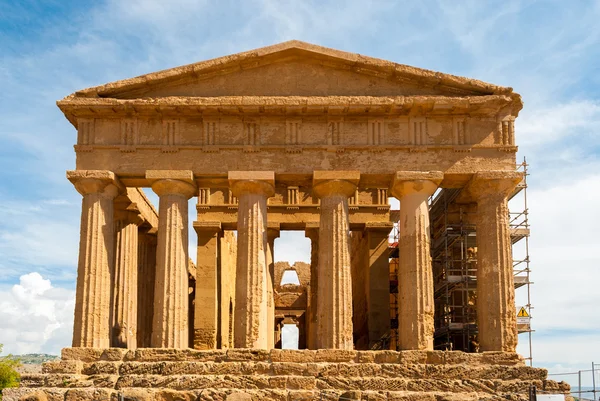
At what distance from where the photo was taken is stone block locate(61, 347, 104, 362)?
67.8 ft

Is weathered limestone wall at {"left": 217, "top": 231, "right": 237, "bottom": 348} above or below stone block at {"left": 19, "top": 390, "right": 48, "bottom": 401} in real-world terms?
above

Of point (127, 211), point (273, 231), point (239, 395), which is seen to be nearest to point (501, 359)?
point (239, 395)

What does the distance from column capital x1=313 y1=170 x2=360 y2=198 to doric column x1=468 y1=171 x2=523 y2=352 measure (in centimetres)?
353

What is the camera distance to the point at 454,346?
2670 cm

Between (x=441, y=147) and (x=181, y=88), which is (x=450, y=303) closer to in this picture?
(x=441, y=147)

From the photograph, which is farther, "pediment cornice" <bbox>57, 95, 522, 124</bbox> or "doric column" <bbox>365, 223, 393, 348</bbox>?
"doric column" <bbox>365, 223, 393, 348</bbox>

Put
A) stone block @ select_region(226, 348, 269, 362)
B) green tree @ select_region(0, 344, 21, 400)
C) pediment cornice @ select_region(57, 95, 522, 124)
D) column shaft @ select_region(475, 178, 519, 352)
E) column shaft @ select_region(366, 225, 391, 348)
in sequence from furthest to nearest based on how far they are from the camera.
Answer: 1. green tree @ select_region(0, 344, 21, 400)
2. column shaft @ select_region(366, 225, 391, 348)
3. pediment cornice @ select_region(57, 95, 522, 124)
4. column shaft @ select_region(475, 178, 519, 352)
5. stone block @ select_region(226, 348, 269, 362)

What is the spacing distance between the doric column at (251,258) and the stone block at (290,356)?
1198mm

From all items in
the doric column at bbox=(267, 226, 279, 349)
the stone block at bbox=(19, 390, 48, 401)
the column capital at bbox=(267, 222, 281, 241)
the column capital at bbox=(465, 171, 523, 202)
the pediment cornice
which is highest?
the pediment cornice

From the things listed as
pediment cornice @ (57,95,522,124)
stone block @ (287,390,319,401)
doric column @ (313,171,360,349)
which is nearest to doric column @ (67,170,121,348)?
pediment cornice @ (57,95,522,124)

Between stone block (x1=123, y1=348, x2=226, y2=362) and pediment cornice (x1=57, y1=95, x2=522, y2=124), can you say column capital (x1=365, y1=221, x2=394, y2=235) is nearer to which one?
pediment cornice (x1=57, y1=95, x2=522, y2=124)

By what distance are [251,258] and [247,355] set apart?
113 inches

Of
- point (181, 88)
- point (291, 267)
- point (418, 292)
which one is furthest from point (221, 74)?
point (291, 267)

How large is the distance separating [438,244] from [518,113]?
6.17m
